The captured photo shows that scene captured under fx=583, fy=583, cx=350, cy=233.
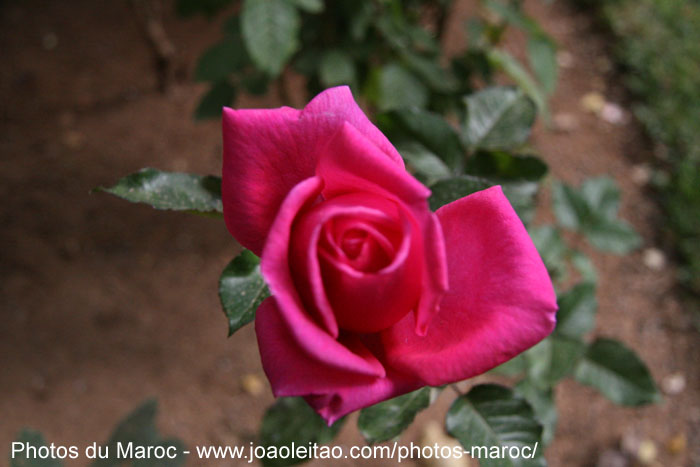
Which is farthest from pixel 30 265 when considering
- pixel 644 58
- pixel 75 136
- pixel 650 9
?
pixel 650 9

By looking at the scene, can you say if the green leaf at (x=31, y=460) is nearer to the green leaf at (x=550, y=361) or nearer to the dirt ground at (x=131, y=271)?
the green leaf at (x=550, y=361)

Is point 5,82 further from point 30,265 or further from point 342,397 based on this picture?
point 342,397

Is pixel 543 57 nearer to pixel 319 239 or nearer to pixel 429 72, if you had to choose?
pixel 429 72

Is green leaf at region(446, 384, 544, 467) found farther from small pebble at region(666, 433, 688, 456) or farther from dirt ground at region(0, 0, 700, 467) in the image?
small pebble at region(666, 433, 688, 456)

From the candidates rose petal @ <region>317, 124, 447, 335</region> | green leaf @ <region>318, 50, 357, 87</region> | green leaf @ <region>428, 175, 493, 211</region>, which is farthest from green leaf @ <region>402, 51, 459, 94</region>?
rose petal @ <region>317, 124, 447, 335</region>

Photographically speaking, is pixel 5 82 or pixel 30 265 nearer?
pixel 30 265

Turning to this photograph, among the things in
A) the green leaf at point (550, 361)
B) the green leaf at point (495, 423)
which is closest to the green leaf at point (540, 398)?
the green leaf at point (550, 361)
